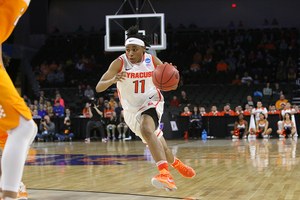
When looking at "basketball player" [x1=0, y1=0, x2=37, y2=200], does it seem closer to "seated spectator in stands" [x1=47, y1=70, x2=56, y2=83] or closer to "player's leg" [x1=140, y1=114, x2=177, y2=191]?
"player's leg" [x1=140, y1=114, x2=177, y2=191]

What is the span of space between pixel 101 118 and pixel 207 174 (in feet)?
32.9

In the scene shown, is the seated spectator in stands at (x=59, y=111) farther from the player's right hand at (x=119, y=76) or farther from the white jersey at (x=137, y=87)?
the player's right hand at (x=119, y=76)

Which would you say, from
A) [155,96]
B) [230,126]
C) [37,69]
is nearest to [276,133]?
[230,126]

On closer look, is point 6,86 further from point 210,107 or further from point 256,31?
point 256,31

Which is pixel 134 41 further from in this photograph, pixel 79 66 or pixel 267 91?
pixel 79 66

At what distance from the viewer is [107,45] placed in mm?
11812

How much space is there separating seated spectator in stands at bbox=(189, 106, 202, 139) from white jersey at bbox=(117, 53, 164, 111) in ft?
34.2

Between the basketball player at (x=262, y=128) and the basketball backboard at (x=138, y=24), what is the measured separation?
4.92 m

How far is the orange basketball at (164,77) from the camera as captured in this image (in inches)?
150

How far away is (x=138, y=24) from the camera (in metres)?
11.6

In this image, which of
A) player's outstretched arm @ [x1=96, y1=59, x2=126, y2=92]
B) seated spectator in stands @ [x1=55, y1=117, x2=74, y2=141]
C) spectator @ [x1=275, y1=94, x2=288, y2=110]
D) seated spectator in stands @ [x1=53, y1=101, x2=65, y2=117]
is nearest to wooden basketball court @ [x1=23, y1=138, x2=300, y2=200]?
player's outstretched arm @ [x1=96, y1=59, x2=126, y2=92]

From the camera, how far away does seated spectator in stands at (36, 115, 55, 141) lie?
565 inches


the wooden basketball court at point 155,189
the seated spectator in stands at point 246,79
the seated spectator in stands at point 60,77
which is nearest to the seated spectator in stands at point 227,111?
the seated spectator in stands at point 246,79

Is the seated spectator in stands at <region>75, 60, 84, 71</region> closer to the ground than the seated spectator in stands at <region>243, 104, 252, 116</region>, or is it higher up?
higher up
